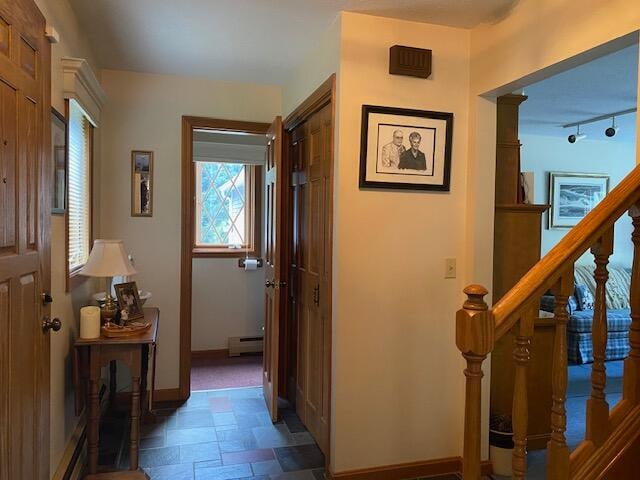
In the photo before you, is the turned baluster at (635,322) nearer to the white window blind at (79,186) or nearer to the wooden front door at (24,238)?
the wooden front door at (24,238)

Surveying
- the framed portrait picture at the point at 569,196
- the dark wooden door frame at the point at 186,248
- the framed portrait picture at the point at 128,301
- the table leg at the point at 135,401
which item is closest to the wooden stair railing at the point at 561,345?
the table leg at the point at 135,401

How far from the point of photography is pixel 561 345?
142 centimetres

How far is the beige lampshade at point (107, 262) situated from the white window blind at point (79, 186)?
130 millimetres

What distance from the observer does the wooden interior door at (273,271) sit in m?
3.26

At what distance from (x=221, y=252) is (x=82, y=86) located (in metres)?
2.65

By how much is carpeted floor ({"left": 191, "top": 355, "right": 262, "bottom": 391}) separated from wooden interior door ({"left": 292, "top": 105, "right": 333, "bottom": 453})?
35.6 inches

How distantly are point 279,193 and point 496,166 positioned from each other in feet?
4.62

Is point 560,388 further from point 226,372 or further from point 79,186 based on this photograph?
point 226,372

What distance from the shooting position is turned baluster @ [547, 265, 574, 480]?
1410mm

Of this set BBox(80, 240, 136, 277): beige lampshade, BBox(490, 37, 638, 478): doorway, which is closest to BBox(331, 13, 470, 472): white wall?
BBox(490, 37, 638, 478): doorway

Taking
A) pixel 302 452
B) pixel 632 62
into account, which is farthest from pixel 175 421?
pixel 632 62

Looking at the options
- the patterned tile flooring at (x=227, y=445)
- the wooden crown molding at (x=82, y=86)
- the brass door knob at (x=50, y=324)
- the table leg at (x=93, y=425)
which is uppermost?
the wooden crown molding at (x=82, y=86)

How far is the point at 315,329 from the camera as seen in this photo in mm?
3078

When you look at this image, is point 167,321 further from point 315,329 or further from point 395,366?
point 395,366
